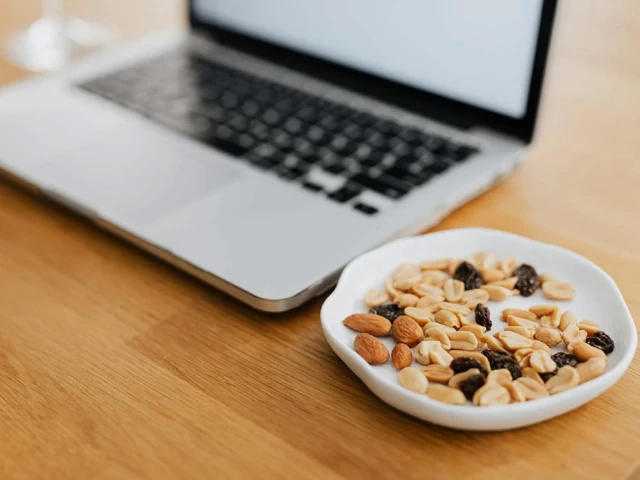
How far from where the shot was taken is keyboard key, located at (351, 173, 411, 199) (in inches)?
26.1

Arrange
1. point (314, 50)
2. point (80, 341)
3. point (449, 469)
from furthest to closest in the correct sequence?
point (314, 50)
point (80, 341)
point (449, 469)

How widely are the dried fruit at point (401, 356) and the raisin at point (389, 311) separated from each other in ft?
0.11

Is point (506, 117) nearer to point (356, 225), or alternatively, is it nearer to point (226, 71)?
point (356, 225)

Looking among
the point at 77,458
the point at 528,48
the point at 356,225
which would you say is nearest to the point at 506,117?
the point at 528,48

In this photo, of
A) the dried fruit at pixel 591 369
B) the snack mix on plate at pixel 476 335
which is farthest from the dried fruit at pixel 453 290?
the dried fruit at pixel 591 369

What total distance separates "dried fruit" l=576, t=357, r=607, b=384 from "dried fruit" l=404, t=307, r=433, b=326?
100 mm

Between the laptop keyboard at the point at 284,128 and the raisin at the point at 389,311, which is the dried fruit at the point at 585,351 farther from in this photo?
the laptop keyboard at the point at 284,128

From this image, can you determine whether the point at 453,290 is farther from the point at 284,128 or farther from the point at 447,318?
the point at 284,128

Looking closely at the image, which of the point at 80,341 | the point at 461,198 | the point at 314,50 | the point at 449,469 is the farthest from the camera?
the point at 314,50

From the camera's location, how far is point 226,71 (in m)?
0.89

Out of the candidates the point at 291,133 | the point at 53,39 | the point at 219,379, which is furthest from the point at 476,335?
the point at 53,39

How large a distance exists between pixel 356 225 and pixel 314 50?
0.93 feet

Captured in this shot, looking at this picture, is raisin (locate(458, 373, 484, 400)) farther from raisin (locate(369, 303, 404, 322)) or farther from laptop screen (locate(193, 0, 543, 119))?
laptop screen (locate(193, 0, 543, 119))

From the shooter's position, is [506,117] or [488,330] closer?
[488,330]
